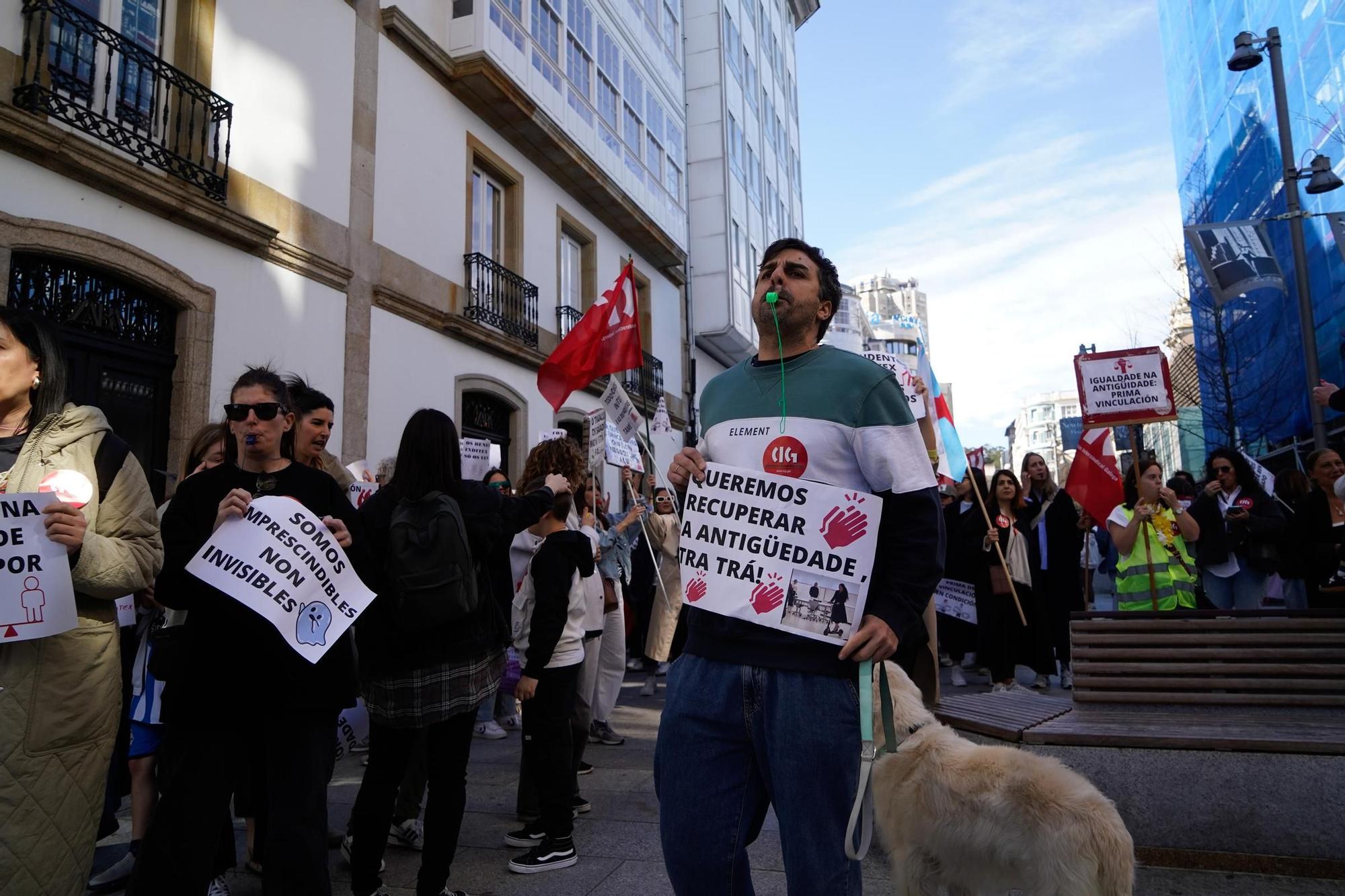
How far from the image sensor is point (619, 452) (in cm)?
1000

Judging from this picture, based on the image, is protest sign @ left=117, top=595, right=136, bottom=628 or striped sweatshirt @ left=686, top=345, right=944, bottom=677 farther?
protest sign @ left=117, top=595, right=136, bottom=628

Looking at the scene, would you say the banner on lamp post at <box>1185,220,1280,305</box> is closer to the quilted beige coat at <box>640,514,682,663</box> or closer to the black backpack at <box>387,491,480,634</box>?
the quilted beige coat at <box>640,514,682,663</box>

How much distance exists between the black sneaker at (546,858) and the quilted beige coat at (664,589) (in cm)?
369

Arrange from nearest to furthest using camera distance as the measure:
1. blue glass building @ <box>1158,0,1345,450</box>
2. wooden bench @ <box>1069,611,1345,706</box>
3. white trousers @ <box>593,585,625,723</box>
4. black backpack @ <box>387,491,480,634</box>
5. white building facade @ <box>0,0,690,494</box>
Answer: black backpack @ <box>387,491,480,634</box>, wooden bench @ <box>1069,611,1345,706</box>, white trousers @ <box>593,585,625,723</box>, white building facade @ <box>0,0,690,494</box>, blue glass building @ <box>1158,0,1345,450</box>

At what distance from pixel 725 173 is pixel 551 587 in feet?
80.0

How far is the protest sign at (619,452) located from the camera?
9781mm

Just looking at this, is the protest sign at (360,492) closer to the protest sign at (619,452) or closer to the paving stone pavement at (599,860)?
the paving stone pavement at (599,860)

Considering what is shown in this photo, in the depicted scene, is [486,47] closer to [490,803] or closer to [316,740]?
[490,803]

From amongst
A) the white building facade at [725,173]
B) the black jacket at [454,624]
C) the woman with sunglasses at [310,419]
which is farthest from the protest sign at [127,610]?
the white building facade at [725,173]

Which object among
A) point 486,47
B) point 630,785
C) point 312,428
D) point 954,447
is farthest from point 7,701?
point 486,47

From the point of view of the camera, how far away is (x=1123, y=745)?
3939mm

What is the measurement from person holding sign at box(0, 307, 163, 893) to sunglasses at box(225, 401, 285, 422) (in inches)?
13.3

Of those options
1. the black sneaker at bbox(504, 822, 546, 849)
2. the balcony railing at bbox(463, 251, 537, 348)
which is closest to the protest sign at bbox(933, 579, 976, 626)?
the black sneaker at bbox(504, 822, 546, 849)

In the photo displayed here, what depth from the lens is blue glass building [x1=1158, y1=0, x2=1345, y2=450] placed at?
19125 millimetres
